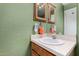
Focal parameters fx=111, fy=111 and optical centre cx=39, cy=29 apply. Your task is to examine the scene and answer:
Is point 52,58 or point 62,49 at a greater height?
point 62,49

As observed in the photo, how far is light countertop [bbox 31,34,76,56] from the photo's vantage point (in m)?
0.97

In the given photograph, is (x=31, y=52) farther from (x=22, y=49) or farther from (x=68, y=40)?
(x=68, y=40)

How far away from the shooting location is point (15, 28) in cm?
121

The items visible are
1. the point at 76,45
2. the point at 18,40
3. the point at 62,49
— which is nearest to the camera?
the point at 62,49

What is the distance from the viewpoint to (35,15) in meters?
1.25

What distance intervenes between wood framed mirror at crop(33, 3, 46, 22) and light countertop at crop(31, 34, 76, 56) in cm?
20

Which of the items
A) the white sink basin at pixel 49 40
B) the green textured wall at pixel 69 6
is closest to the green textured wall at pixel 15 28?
the white sink basin at pixel 49 40

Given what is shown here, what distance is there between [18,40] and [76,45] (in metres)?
0.62

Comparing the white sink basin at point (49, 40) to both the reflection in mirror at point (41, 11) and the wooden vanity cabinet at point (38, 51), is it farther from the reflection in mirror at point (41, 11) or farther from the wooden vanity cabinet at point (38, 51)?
the reflection in mirror at point (41, 11)

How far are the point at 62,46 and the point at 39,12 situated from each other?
1.53 ft

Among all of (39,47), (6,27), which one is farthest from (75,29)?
(6,27)

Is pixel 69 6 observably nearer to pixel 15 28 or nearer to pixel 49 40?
pixel 49 40

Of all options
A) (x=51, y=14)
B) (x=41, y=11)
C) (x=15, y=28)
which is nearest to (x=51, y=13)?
(x=51, y=14)

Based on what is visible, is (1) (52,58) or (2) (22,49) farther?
(2) (22,49)
